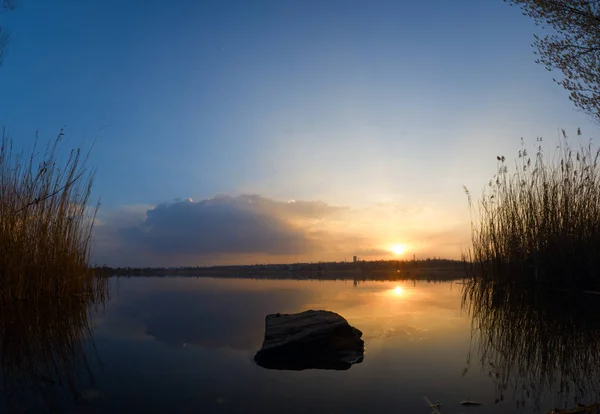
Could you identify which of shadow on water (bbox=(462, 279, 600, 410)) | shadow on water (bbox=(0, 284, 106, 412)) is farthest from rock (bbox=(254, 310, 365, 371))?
shadow on water (bbox=(0, 284, 106, 412))

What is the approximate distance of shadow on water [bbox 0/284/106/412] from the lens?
2.11 metres

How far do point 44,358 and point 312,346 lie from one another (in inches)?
81.3

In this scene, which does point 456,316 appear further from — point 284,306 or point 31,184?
point 31,184

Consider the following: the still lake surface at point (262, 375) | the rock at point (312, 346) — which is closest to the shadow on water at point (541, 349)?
the still lake surface at point (262, 375)

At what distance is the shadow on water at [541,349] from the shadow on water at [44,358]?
8.14 ft

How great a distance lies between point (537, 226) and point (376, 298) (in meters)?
4.63

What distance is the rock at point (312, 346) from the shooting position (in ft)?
9.11

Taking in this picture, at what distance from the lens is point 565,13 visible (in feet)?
20.4

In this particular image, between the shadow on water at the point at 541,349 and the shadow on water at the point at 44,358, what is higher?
the shadow on water at the point at 541,349

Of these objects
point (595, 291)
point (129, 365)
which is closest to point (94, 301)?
point (129, 365)

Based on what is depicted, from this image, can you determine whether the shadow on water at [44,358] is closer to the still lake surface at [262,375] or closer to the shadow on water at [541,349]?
the still lake surface at [262,375]

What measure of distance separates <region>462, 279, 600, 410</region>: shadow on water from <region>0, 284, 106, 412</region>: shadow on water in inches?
97.7

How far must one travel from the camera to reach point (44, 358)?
2.91m

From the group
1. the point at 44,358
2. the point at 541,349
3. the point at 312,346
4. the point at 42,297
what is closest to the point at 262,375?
the point at 312,346
